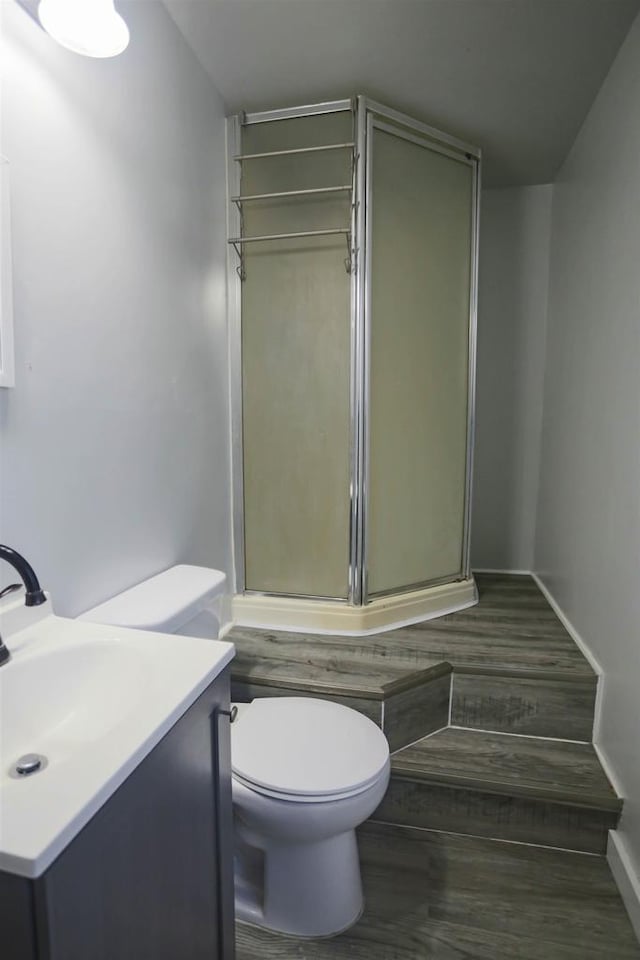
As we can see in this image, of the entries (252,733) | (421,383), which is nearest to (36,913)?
(252,733)

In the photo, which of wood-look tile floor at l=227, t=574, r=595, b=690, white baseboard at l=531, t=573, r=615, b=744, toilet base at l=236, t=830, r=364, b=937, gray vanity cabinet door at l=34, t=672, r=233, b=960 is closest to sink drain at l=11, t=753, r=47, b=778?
gray vanity cabinet door at l=34, t=672, r=233, b=960

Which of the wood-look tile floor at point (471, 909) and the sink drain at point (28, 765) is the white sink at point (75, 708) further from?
the wood-look tile floor at point (471, 909)

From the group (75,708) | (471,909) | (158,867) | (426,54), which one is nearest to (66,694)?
(75,708)

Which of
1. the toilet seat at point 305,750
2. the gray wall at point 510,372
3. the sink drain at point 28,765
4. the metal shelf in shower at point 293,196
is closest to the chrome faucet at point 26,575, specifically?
the sink drain at point 28,765

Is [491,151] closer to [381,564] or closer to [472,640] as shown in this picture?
[381,564]

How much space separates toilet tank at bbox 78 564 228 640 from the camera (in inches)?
49.6

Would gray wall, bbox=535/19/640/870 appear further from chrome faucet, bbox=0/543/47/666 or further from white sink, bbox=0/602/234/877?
chrome faucet, bbox=0/543/47/666

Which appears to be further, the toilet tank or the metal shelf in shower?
the metal shelf in shower

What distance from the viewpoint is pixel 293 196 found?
205cm

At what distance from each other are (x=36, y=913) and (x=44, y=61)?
1.48m

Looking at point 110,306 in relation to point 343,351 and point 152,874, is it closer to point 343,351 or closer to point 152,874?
point 343,351

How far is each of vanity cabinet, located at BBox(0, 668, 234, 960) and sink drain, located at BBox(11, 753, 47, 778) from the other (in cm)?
19

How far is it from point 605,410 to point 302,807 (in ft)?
5.13

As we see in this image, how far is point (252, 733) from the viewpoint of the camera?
55.6 inches
